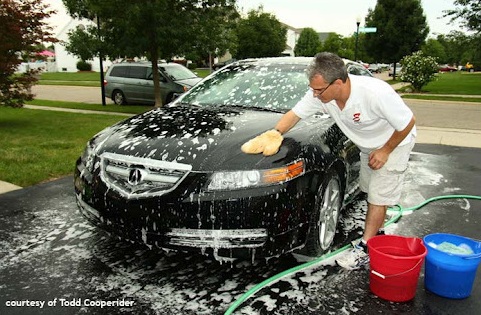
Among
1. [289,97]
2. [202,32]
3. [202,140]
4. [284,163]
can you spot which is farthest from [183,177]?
[202,32]

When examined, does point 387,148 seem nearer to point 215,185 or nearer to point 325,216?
point 325,216

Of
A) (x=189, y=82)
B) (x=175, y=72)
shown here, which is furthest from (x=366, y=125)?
(x=175, y=72)

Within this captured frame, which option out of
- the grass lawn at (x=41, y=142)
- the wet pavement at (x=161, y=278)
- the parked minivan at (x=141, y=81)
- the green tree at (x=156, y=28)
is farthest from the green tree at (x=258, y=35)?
the wet pavement at (x=161, y=278)

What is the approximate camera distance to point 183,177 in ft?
9.15

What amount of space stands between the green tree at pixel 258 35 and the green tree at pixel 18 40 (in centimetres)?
3891

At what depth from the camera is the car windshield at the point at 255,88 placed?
13.2 feet

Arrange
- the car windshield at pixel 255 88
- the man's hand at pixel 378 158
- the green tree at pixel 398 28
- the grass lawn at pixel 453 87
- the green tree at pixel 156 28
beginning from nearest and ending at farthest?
the man's hand at pixel 378 158
the car windshield at pixel 255 88
the green tree at pixel 156 28
the grass lawn at pixel 453 87
the green tree at pixel 398 28

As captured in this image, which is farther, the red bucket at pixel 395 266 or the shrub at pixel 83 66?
the shrub at pixel 83 66

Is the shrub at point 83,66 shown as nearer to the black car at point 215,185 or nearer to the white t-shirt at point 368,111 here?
the black car at point 215,185

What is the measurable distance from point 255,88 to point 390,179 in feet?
5.34

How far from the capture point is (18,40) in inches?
366

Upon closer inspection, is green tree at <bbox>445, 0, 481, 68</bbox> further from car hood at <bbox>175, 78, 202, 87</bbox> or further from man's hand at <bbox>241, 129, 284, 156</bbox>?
man's hand at <bbox>241, 129, 284, 156</bbox>

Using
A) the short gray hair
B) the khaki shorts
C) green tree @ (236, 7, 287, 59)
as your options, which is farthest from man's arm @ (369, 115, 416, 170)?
green tree @ (236, 7, 287, 59)

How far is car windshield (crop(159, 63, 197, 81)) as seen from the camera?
47.8ft
